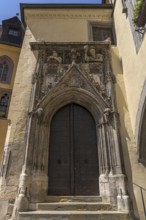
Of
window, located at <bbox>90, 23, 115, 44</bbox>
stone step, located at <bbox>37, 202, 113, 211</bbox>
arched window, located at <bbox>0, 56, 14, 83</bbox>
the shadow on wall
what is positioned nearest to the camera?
stone step, located at <bbox>37, 202, 113, 211</bbox>

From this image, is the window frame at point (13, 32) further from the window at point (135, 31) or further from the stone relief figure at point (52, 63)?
the window at point (135, 31)

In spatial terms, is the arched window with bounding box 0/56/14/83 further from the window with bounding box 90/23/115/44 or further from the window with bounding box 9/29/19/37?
the window with bounding box 90/23/115/44

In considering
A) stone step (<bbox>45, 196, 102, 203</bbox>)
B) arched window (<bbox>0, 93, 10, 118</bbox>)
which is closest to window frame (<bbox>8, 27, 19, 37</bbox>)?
arched window (<bbox>0, 93, 10, 118</bbox>)

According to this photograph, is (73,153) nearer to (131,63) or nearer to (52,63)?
(131,63)

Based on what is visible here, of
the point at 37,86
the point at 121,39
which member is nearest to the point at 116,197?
the point at 37,86

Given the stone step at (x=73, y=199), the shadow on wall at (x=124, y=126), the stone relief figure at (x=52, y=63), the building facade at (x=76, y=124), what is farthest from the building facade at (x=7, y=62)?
the shadow on wall at (x=124, y=126)

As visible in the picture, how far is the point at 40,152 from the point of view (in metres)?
5.24

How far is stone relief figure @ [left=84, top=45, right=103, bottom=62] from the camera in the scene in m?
6.97

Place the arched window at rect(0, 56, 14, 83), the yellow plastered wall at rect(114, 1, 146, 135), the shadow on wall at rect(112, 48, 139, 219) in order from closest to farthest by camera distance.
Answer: the shadow on wall at rect(112, 48, 139, 219) → the yellow plastered wall at rect(114, 1, 146, 135) → the arched window at rect(0, 56, 14, 83)

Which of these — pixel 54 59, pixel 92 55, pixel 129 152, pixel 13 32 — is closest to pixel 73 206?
pixel 129 152

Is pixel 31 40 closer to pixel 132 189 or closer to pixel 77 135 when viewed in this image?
pixel 77 135

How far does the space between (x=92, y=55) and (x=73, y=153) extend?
3578 mm

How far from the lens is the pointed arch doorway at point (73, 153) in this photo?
5070mm

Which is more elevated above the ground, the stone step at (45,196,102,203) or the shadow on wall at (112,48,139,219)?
the shadow on wall at (112,48,139,219)
